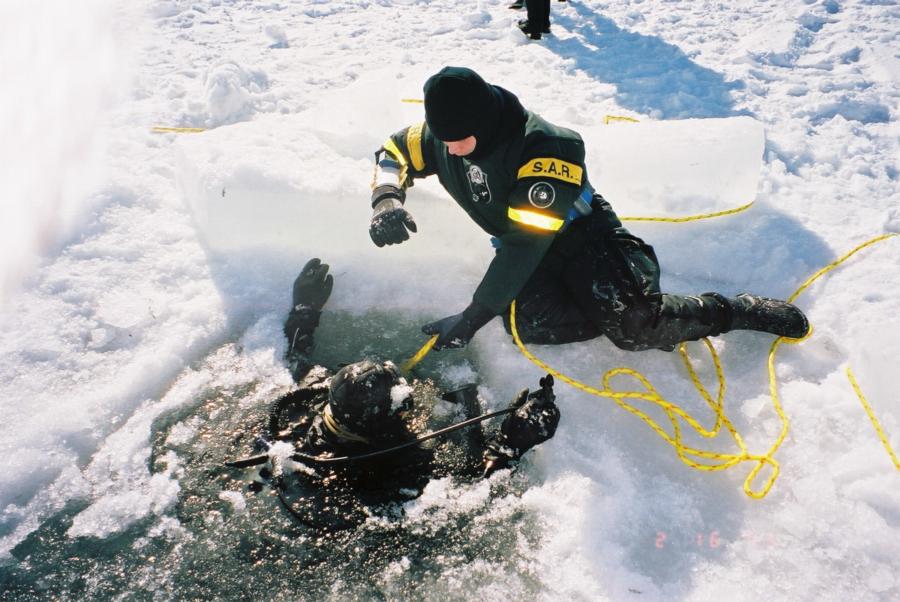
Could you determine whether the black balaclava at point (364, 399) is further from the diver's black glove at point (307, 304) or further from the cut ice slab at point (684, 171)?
the cut ice slab at point (684, 171)

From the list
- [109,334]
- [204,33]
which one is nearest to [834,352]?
[109,334]

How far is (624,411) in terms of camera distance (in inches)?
96.6

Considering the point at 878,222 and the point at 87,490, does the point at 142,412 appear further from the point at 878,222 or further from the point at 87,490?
the point at 878,222

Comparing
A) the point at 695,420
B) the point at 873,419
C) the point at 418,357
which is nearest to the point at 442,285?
the point at 418,357

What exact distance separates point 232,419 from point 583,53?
487 centimetres

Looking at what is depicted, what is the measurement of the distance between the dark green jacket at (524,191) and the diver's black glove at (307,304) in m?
0.93

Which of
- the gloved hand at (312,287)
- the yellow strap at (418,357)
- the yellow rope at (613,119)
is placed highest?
the yellow rope at (613,119)

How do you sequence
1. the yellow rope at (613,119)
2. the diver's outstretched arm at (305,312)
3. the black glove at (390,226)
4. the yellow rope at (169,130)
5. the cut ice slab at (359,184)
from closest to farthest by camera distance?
the black glove at (390,226) < the diver's outstretched arm at (305,312) < the cut ice slab at (359,184) < the yellow rope at (169,130) < the yellow rope at (613,119)

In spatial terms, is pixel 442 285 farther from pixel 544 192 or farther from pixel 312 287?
pixel 544 192

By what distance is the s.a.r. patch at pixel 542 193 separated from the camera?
2.16 m

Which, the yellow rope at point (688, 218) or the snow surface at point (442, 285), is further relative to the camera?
the yellow rope at point (688, 218)

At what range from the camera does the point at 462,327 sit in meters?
2.43

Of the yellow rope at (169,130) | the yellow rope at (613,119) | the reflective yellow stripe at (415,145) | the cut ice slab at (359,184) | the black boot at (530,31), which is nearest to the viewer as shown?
the reflective yellow stripe at (415,145)
